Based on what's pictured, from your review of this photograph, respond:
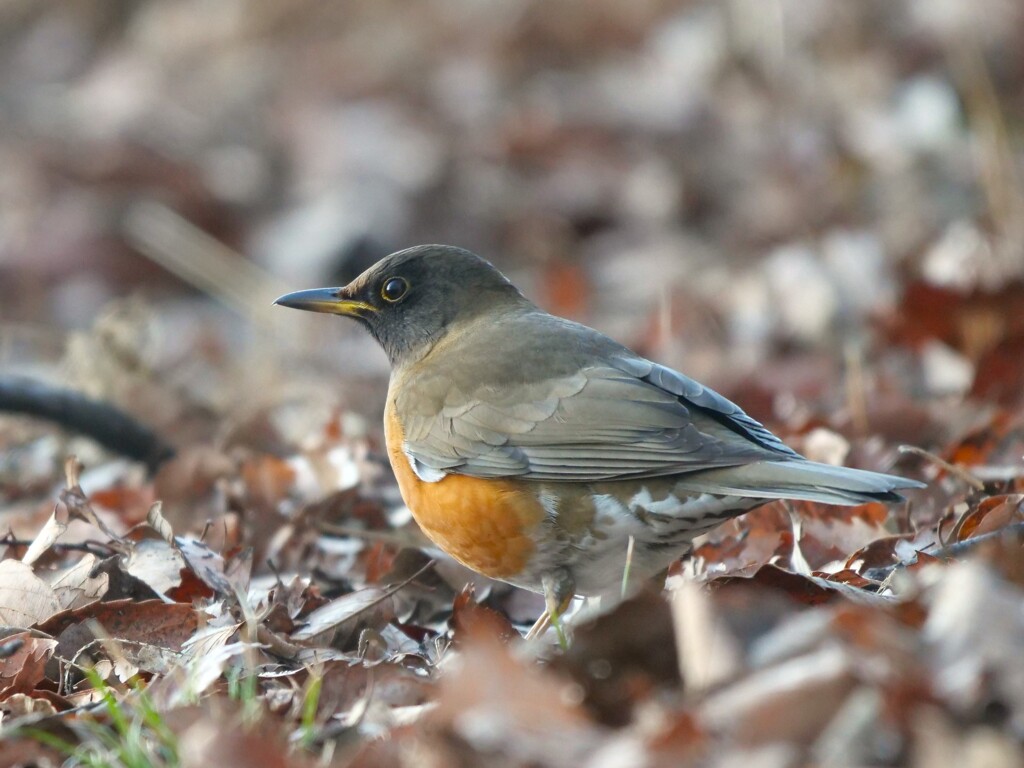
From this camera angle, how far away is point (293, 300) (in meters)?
5.61

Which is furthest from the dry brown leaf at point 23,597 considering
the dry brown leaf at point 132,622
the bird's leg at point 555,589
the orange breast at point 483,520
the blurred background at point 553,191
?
the blurred background at point 553,191

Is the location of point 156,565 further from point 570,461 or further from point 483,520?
point 570,461

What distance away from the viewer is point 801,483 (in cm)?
395

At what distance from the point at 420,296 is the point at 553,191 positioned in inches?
253

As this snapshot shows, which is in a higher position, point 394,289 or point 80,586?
point 394,289

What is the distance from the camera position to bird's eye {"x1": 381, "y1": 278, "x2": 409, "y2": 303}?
5773mm

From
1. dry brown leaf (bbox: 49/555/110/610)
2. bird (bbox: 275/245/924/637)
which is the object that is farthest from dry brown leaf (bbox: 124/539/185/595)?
bird (bbox: 275/245/924/637)

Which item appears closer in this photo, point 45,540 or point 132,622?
point 132,622

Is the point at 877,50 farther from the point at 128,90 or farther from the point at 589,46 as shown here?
the point at 128,90

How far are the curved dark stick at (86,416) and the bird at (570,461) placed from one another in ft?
5.30

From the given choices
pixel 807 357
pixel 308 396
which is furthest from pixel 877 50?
pixel 308 396

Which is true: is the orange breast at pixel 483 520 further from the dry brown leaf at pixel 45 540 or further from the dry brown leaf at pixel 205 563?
the dry brown leaf at pixel 45 540

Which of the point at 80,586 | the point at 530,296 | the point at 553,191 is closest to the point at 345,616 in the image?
the point at 80,586

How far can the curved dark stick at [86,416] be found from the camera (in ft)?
20.0
